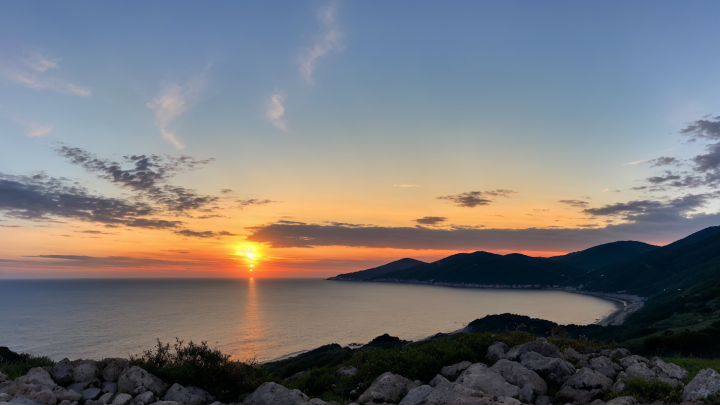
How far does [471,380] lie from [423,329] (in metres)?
125

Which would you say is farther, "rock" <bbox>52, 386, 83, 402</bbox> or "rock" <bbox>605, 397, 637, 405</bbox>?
"rock" <bbox>52, 386, 83, 402</bbox>

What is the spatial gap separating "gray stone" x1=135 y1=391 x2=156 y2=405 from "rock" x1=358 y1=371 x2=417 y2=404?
765 cm

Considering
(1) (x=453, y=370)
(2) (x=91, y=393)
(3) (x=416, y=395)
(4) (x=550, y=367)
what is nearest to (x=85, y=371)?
(2) (x=91, y=393)

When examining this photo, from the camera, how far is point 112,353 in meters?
84.7

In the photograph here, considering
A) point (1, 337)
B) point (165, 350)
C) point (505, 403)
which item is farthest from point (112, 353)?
point (505, 403)

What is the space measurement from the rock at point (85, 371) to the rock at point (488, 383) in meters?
14.7

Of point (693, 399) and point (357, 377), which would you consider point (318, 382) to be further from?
point (693, 399)

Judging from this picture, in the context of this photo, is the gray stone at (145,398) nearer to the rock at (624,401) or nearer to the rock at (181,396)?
the rock at (181,396)

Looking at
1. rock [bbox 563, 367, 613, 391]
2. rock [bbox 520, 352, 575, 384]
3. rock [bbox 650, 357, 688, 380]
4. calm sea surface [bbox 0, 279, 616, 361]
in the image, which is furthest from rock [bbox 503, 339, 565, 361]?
calm sea surface [bbox 0, 279, 616, 361]

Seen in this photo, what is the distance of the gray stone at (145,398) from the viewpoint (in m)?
13.4

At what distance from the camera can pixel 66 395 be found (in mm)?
12938

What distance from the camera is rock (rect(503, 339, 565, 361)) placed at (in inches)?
729

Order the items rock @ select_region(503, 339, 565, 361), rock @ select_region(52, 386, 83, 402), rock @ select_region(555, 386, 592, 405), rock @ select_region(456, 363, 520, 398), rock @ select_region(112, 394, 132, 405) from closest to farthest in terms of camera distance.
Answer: rock @ select_region(52, 386, 83, 402) < rock @ select_region(112, 394, 132, 405) < rock @ select_region(555, 386, 592, 405) < rock @ select_region(456, 363, 520, 398) < rock @ select_region(503, 339, 565, 361)

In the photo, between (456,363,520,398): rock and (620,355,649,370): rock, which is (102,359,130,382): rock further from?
(620,355,649,370): rock
